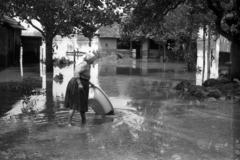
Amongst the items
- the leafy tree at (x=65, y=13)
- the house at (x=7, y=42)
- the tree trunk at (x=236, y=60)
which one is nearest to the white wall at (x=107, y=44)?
the house at (x=7, y=42)

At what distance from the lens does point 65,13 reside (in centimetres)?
1211

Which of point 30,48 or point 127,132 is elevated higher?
point 30,48

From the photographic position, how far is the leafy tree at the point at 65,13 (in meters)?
10.5

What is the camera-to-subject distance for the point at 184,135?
22.9 ft

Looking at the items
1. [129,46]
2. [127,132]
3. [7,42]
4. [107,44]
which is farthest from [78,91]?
[107,44]

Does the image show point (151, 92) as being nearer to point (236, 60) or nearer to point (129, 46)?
point (236, 60)

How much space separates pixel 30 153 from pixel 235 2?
35.5ft

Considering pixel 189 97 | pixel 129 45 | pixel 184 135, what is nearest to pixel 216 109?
pixel 189 97

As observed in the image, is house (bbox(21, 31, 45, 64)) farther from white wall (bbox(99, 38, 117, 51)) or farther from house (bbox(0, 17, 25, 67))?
white wall (bbox(99, 38, 117, 51))

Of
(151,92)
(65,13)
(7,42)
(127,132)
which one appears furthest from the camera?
(7,42)

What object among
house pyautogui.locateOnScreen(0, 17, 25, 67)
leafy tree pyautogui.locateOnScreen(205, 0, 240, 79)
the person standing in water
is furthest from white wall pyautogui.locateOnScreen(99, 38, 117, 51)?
the person standing in water

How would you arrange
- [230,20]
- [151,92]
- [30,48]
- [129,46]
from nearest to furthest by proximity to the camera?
[151,92], [230,20], [30,48], [129,46]

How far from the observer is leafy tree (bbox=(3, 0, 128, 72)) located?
10.5 metres

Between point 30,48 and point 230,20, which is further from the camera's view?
point 30,48
